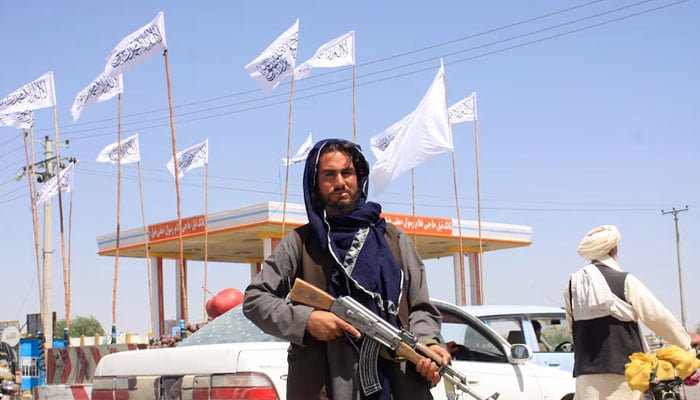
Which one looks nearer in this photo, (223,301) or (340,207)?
(340,207)

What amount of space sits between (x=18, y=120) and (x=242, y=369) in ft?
67.2

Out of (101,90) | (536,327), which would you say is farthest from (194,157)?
(536,327)

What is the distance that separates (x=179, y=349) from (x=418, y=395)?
7.43ft

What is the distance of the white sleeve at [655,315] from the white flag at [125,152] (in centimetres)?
2196

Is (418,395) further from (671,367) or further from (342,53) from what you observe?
(342,53)

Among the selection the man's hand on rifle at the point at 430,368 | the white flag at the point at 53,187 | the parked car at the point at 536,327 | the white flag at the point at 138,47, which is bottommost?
the parked car at the point at 536,327

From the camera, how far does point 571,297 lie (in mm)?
5410

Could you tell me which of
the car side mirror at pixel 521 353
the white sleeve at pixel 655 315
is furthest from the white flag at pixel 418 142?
the white sleeve at pixel 655 315

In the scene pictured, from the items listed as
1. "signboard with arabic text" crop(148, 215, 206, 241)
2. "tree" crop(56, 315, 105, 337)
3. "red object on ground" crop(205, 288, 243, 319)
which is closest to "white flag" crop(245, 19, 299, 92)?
"red object on ground" crop(205, 288, 243, 319)

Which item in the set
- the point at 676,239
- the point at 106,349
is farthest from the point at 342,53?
the point at 676,239

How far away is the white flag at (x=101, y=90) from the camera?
2020 centimetres

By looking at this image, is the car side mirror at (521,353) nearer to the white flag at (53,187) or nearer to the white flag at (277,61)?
the white flag at (277,61)

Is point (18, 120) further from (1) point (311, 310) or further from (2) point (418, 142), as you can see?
(1) point (311, 310)

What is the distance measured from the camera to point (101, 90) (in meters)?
Result: 20.3
